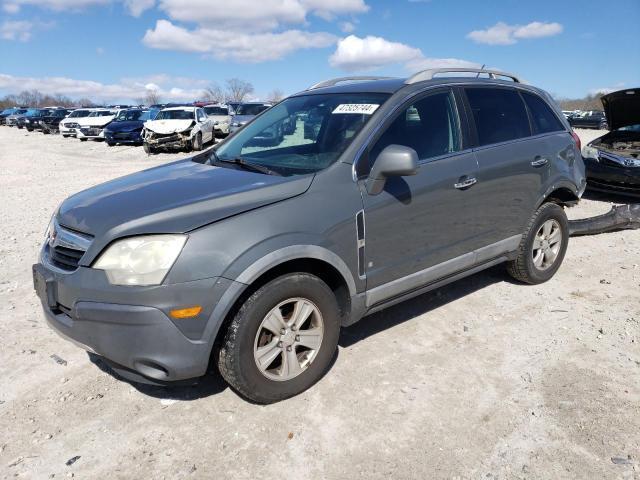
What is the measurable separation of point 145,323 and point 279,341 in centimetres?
76

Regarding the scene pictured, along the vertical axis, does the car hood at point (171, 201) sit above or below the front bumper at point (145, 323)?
above

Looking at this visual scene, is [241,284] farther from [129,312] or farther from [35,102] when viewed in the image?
[35,102]

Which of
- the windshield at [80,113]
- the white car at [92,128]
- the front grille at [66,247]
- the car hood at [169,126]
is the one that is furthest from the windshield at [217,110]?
the front grille at [66,247]

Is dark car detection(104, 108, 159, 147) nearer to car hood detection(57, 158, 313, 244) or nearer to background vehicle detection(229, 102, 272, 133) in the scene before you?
background vehicle detection(229, 102, 272, 133)

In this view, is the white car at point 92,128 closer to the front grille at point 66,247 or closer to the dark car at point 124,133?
the dark car at point 124,133

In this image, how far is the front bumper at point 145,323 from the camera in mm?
2420

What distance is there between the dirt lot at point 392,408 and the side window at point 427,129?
1.38 m

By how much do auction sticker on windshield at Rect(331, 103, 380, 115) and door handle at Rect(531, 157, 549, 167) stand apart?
1.70 m

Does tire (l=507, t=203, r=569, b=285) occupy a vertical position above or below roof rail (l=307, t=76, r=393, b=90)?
below

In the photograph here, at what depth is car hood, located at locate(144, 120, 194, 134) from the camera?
56.0 feet

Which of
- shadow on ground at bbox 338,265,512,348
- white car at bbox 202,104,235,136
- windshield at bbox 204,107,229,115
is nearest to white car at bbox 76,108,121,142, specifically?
windshield at bbox 204,107,229,115

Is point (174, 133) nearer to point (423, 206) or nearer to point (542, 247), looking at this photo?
point (542, 247)

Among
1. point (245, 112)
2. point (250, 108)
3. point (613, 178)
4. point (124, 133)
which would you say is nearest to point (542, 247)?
point (613, 178)

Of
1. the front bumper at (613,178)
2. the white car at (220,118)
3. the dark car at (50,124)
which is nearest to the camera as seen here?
the front bumper at (613,178)
